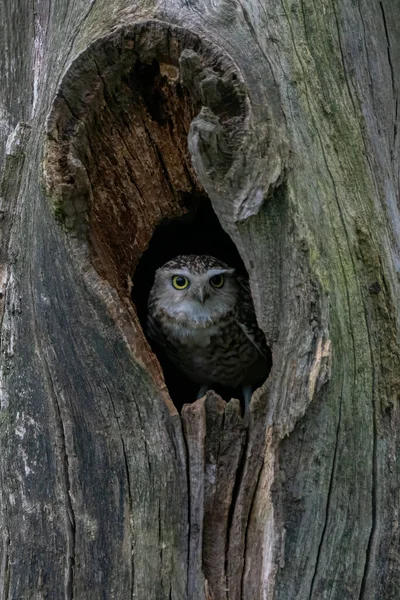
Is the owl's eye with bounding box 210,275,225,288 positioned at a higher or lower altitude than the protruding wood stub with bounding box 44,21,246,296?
lower

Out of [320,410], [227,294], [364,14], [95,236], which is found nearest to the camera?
[320,410]

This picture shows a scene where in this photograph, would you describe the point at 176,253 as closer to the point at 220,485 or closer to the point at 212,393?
the point at 212,393

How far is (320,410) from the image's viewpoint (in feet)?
8.36

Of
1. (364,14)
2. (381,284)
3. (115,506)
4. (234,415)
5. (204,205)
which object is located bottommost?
(115,506)

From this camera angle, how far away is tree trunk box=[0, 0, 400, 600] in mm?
2549

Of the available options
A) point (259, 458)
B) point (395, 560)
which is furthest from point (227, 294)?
→ point (395, 560)

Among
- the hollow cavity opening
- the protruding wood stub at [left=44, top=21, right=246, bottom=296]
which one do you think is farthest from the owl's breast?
the protruding wood stub at [left=44, top=21, right=246, bottom=296]

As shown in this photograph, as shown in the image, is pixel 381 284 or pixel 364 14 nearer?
pixel 381 284

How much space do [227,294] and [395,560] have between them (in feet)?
6.71

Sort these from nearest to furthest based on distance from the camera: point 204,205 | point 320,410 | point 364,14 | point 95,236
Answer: point 320,410 → point 95,236 → point 364,14 → point 204,205

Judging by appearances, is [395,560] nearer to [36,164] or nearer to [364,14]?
[36,164]

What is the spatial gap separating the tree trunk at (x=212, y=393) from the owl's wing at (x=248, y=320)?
4.32 feet

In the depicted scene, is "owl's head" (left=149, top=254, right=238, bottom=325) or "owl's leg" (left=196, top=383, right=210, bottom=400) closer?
"owl's head" (left=149, top=254, right=238, bottom=325)

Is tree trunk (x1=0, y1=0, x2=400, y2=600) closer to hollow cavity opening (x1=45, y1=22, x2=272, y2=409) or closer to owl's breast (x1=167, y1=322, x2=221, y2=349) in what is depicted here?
hollow cavity opening (x1=45, y1=22, x2=272, y2=409)
